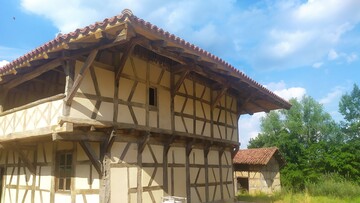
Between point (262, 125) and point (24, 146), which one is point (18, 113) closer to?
point (24, 146)

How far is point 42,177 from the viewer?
33.8 feet

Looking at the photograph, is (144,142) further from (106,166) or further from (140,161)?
(106,166)

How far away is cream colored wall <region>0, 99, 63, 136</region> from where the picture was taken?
817 centimetres

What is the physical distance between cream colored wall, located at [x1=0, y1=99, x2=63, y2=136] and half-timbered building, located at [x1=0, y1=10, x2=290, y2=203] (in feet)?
0.10

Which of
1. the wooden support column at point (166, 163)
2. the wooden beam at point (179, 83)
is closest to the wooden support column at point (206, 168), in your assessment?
the wooden support column at point (166, 163)

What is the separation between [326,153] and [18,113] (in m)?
30.2

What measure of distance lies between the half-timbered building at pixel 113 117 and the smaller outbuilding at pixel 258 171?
13778 millimetres

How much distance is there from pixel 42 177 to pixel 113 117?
11.6ft

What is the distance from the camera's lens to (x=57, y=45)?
24.4ft

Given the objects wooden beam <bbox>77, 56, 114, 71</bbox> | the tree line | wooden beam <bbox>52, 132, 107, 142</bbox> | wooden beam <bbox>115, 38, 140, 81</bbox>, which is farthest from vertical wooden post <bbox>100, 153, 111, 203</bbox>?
the tree line

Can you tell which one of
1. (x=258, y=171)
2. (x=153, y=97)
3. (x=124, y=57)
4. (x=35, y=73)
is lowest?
(x=258, y=171)

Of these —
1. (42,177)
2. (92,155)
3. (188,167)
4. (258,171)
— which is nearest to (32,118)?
(92,155)

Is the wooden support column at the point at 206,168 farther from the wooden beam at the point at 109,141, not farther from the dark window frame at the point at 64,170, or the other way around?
the dark window frame at the point at 64,170

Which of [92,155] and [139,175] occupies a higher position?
[92,155]
